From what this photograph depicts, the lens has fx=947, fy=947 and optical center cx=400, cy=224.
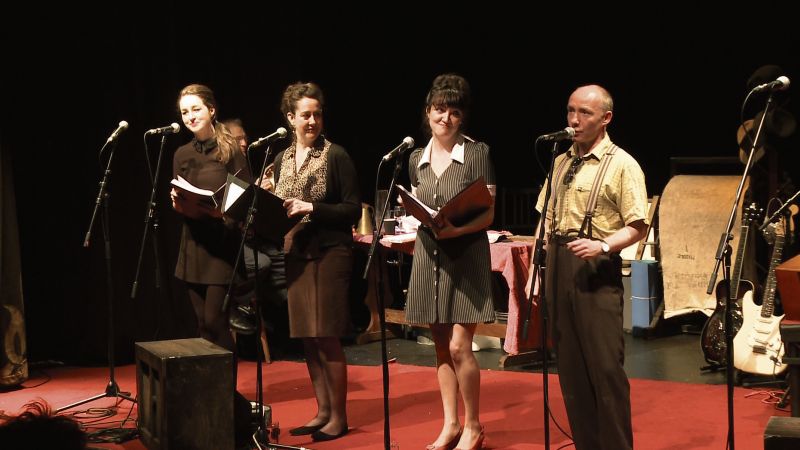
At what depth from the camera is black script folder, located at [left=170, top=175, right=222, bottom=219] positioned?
178 inches

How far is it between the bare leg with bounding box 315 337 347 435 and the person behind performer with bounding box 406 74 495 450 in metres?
0.62

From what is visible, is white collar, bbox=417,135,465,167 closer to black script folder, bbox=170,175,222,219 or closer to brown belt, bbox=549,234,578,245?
brown belt, bbox=549,234,578,245

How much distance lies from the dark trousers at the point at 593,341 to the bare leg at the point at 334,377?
1.32m

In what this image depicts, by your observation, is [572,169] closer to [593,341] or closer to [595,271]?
[595,271]

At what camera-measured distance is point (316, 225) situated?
4512mm

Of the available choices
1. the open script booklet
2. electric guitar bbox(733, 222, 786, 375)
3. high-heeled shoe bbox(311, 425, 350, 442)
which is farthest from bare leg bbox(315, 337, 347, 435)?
electric guitar bbox(733, 222, 786, 375)

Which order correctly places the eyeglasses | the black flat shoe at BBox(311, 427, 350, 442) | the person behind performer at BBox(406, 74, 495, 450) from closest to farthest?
the eyeglasses
the person behind performer at BBox(406, 74, 495, 450)
the black flat shoe at BBox(311, 427, 350, 442)

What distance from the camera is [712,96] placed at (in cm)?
751

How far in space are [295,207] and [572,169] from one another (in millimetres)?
1301

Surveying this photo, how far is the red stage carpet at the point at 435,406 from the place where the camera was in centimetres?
454

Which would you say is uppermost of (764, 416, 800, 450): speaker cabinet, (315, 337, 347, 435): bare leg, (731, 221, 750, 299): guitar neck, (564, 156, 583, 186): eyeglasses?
(564, 156, 583, 186): eyeglasses

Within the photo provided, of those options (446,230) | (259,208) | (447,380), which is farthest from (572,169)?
(259,208)

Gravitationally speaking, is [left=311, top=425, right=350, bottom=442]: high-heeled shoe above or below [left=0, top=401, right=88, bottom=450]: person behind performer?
below

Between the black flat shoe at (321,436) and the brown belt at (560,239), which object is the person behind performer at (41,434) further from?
the black flat shoe at (321,436)
